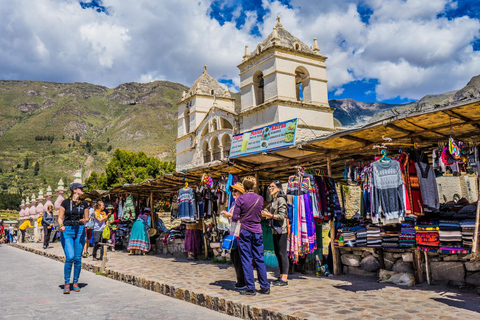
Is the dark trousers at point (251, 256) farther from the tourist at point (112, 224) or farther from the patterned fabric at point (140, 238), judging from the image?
the tourist at point (112, 224)

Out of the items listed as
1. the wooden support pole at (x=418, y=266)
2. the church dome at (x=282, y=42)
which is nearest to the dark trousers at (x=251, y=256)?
the wooden support pole at (x=418, y=266)

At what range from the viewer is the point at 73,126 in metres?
135

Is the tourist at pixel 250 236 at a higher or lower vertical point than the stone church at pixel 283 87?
lower

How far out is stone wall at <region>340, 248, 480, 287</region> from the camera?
550 centimetres

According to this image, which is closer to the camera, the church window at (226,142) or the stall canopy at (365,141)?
the stall canopy at (365,141)

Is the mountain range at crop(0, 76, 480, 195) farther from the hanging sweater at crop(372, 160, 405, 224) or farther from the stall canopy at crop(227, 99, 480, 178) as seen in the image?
the hanging sweater at crop(372, 160, 405, 224)

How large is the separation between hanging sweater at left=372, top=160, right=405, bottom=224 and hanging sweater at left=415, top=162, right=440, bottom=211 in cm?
41

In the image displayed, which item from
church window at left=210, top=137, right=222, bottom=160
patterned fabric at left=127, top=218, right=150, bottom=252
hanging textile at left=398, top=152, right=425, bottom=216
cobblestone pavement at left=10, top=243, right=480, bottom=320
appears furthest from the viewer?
church window at left=210, top=137, right=222, bottom=160

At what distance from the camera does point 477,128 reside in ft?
19.6

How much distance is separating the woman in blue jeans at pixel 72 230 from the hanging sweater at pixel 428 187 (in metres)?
5.48

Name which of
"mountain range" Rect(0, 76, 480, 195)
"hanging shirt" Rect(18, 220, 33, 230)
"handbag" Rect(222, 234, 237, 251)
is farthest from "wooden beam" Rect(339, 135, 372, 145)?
"mountain range" Rect(0, 76, 480, 195)

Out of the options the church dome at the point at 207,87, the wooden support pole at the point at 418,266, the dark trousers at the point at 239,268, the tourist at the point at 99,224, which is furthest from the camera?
the church dome at the point at 207,87

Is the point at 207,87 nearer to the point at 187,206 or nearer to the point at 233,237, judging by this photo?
the point at 187,206

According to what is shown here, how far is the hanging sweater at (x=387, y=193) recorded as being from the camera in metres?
5.60
